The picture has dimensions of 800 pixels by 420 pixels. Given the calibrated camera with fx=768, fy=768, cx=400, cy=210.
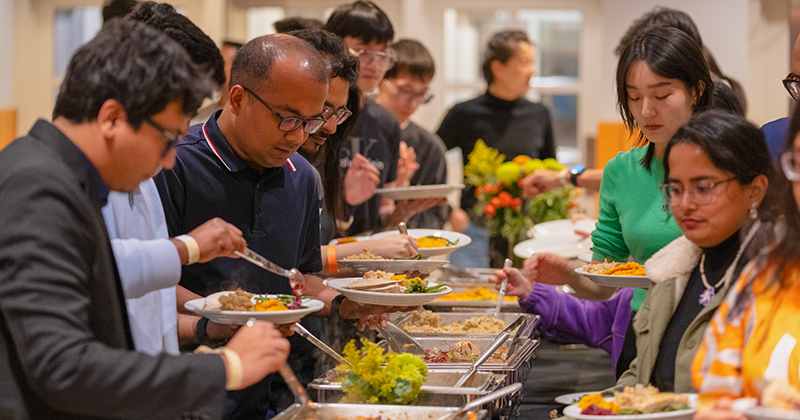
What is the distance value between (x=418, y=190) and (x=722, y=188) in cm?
172

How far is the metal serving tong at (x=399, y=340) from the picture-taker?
237 cm

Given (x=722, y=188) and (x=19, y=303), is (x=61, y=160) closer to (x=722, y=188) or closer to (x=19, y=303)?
(x=19, y=303)

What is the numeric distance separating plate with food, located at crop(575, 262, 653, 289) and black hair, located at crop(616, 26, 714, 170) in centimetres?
51

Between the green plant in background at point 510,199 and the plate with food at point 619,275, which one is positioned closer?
the plate with food at point 619,275

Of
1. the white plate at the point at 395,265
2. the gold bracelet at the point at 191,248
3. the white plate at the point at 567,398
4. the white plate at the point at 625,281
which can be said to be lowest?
the white plate at the point at 567,398

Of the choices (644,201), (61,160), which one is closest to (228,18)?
(644,201)

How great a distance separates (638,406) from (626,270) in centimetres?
66

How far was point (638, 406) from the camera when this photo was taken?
4.51ft

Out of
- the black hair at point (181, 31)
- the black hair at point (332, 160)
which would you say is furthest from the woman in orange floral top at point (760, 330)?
the black hair at point (332, 160)

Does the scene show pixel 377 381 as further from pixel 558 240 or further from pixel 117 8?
pixel 558 240

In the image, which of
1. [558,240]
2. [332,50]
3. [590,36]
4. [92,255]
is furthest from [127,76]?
[590,36]

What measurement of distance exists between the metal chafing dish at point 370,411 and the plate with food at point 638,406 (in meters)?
0.38

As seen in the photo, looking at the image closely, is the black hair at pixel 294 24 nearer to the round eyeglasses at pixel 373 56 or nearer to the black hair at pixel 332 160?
the round eyeglasses at pixel 373 56

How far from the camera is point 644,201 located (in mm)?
2191
